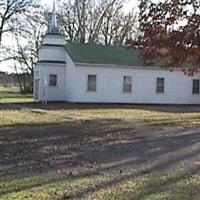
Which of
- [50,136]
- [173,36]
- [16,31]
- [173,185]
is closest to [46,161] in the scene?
[173,185]

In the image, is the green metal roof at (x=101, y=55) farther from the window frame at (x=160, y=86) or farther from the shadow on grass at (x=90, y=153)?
the shadow on grass at (x=90, y=153)

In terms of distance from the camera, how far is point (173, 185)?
8227 millimetres

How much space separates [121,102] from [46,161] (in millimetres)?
28311

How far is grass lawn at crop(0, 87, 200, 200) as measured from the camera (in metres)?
7.56

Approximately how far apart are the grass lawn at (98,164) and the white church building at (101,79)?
19788 mm

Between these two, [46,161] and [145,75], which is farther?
[145,75]

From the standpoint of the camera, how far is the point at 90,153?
39.1ft

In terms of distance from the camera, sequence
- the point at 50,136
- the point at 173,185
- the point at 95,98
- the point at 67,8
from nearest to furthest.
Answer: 1. the point at 173,185
2. the point at 50,136
3. the point at 95,98
4. the point at 67,8

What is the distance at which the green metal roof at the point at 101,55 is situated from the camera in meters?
38.3

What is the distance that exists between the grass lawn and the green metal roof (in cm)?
2065

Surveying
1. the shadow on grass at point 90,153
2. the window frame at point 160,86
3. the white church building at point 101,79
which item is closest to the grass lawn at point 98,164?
the shadow on grass at point 90,153

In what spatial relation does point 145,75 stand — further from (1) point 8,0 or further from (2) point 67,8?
(2) point 67,8

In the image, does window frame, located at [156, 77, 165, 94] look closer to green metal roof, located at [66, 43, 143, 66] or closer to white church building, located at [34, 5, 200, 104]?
white church building, located at [34, 5, 200, 104]

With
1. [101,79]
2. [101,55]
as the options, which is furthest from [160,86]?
[101,55]
